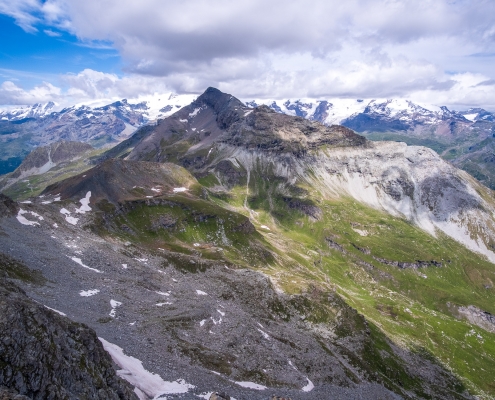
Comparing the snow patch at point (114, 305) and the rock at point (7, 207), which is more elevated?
the rock at point (7, 207)

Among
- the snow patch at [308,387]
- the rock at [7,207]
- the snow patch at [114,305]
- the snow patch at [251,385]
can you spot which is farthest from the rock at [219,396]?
the rock at [7,207]

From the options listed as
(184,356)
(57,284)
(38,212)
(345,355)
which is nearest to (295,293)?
(345,355)

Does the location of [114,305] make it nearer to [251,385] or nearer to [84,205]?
[251,385]

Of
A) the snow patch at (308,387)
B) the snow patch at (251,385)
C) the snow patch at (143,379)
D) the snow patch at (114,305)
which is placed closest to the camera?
the snow patch at (143,379)

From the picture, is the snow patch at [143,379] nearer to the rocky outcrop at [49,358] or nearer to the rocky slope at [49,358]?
the rocky slope at [49,358]

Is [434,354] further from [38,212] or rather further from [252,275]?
[38,212]

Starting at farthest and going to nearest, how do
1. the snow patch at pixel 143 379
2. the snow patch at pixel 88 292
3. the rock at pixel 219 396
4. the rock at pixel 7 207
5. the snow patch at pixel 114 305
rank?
the rock at pixel 7 207, the snow patch at pixel 88 292, the snow patch at pixel 114 305, the rock at pixel 219 396, the snow patch at pixel 143 379
